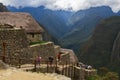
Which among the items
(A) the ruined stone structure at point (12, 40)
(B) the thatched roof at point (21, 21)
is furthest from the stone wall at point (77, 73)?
(B) the thatched roof at point (21, 21)

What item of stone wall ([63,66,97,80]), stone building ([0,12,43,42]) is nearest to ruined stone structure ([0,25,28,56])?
stone building ([0,12,43,42])

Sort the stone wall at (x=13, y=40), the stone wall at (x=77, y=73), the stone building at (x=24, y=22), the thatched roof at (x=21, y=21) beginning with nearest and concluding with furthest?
the stone wall at (x=13, y=40) < the stone wall at (x=77, y=73) < the thatched roof at (x=21, y=21) < the stone building at (x=24, y=22)

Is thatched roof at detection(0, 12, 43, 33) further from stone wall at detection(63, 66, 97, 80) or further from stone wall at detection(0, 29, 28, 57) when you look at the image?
stone wall at detection(63, 66, 97, 80)

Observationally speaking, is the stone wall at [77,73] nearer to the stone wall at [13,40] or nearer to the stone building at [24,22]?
the stone wall at [13,40]

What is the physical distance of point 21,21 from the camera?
45.2 m

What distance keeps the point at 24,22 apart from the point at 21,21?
0.46 m

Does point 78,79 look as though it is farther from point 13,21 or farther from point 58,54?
point 13,21

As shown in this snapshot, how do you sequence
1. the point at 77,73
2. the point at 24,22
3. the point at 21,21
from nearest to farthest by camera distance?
the point at 77,73 → the point at 21,21 → the point at 24,22

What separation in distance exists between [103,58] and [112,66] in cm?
2600

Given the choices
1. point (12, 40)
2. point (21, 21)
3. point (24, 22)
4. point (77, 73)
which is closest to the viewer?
point (12, 40)

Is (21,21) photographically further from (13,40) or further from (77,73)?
(77,73)

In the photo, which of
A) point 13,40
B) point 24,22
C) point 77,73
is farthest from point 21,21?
point 77,73

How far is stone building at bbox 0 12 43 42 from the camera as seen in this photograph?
44500 millimetres

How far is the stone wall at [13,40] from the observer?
3600 cm
